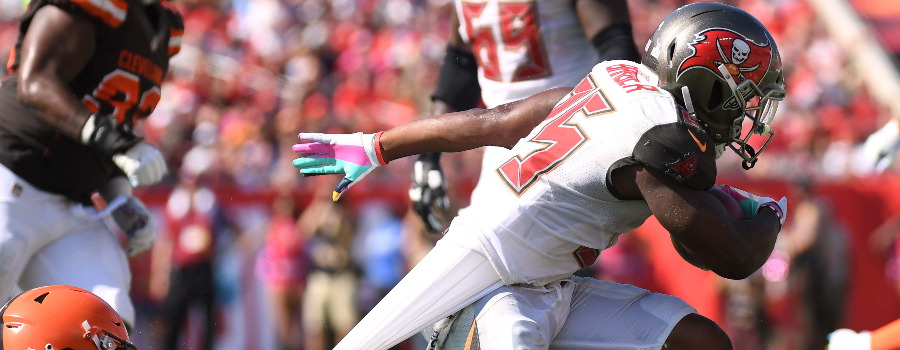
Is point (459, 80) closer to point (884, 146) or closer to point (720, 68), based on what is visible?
point (720, 68)

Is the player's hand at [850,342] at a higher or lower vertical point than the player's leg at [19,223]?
lower

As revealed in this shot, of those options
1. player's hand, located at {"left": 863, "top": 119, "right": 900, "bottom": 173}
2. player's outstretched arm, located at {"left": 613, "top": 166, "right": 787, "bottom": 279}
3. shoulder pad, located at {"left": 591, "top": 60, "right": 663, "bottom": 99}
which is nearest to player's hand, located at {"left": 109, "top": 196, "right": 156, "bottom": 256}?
shoulder pad, located at {"left": 591, "top": 60, "right": 663, "bottom": 99}

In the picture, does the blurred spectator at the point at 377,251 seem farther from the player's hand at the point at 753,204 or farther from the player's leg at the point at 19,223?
the player's hand at the point at 753,204

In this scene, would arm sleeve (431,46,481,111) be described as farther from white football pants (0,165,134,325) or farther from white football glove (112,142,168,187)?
white football pants (0,165,134,325)

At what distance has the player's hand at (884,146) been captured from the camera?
423 cm

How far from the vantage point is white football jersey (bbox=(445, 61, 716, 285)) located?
7.80ft

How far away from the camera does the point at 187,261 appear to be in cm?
748

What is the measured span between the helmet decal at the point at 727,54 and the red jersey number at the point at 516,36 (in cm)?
133

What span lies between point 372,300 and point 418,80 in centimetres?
405

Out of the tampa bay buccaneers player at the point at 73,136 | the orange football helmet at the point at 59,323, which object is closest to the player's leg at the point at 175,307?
the tampa bay buccaneers player at the point at 73,136

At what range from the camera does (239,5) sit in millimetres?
12758

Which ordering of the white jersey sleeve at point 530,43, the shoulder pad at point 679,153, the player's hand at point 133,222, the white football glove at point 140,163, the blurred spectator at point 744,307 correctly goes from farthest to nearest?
the blurred spectator at point 744,307
the player's hand at point 133,222
the white jersey sleeve at point 530,43
the white football glove at point 140,163
the shoulder pad at point 679,153

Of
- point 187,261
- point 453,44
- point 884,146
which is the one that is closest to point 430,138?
point 453,44

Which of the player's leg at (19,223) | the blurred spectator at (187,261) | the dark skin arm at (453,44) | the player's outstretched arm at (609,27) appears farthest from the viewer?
the blurred spectator at (187,261)
